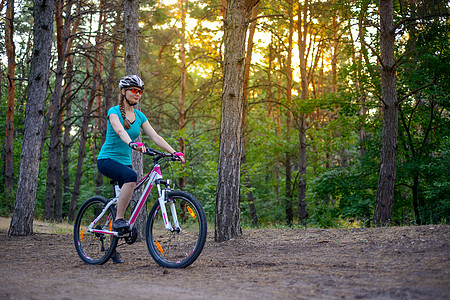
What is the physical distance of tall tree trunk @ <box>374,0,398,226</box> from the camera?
11172 millimetres

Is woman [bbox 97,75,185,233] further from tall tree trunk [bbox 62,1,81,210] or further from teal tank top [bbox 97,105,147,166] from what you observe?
tall tree trunk [bbox 62,1,81,210]

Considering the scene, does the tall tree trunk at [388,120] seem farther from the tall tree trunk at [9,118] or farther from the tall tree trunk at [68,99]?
the tall tree trunk at [9,118]

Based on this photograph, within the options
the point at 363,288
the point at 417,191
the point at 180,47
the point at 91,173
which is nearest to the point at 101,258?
the point at 363,288

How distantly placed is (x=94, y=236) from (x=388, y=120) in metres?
8.82

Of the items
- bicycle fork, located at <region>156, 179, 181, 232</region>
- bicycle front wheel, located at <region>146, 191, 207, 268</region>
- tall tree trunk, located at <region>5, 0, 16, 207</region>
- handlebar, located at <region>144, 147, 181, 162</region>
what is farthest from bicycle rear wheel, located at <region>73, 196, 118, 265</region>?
tall tree trunk, located at <region>5, 0, 16, 207</region>

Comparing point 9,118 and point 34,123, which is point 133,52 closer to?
point 34,123

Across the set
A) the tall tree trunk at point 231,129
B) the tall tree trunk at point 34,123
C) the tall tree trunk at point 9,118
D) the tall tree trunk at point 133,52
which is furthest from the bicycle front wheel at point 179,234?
the tall tree trunk at point 9,118

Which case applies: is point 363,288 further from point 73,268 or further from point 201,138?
point 201,138

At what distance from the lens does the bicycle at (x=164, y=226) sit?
475 centimetres

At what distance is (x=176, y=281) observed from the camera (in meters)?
4.04

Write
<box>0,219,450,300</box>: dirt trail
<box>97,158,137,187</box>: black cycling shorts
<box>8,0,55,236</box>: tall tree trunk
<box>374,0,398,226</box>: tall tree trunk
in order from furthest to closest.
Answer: <box>374,0,398,226</box>: tall tree trunk
<box>8,0,55,236</box>: tall tree trunk
<box>97,158,137,187</box>: black cycling shorts
<box>0,219,450,300</box>: dirt trail

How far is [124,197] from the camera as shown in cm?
511

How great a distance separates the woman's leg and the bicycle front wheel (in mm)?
381

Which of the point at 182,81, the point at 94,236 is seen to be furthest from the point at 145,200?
the point at 182,81
